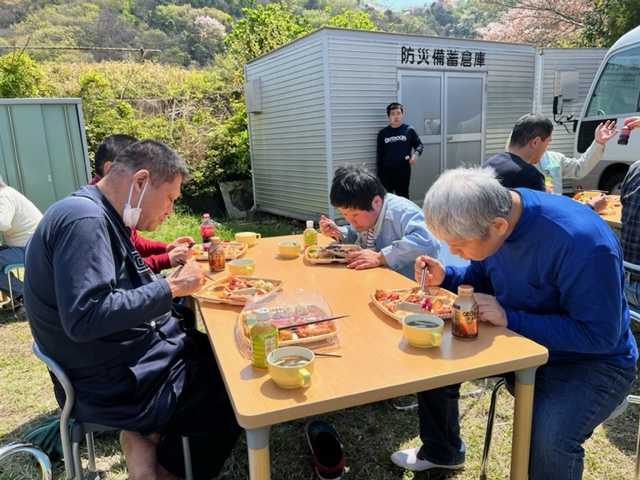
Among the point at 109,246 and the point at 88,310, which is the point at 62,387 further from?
the point at 109,246

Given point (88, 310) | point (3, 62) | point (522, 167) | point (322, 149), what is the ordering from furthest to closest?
point (3, 62)
point (322, 149)
point (522, 167)
point (88, 310)

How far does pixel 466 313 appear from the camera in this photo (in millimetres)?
1476

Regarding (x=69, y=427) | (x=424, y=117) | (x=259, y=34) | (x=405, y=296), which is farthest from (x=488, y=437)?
(x=259, y=34)

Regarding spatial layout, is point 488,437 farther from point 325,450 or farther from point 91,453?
point 91,453

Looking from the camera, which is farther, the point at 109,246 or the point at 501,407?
the point at 501,407

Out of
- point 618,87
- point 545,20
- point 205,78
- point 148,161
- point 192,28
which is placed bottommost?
point 148,161

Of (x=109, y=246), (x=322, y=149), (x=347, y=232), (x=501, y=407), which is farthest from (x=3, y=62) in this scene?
(x=501, y=407)

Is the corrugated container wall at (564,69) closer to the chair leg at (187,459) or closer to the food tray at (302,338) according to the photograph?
the food tray at (302,338)

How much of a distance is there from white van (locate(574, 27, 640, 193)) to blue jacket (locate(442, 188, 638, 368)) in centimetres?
471

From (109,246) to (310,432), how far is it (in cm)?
143

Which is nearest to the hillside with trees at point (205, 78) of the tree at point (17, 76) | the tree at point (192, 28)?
the tree at point (17, 76)

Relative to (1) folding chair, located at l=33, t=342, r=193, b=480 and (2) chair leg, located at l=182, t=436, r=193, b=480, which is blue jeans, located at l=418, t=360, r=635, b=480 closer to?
(2) chair leg, located at l=182, t=436, r=193, b=480

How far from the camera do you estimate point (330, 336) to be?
4.91ft

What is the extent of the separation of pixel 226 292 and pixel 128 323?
583 millimetres
